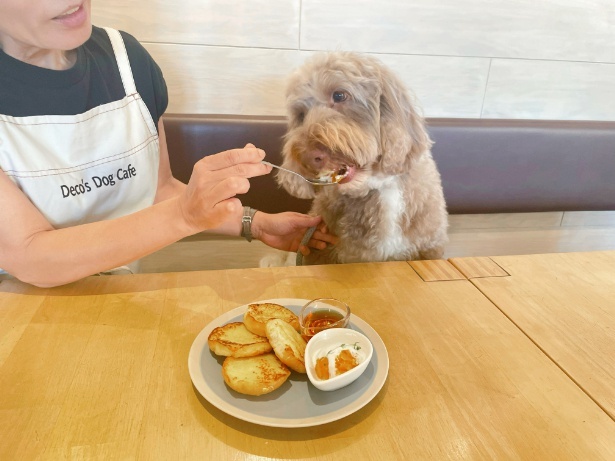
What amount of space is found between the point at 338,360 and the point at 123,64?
3.23 feet

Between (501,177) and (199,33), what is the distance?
4.28 feet

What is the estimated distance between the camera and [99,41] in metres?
1.21

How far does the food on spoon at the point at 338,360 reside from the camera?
0.69 m

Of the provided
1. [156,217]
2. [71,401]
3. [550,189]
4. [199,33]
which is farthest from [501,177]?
[71,401]

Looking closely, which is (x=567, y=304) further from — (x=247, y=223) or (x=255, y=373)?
(x=247, y=223)

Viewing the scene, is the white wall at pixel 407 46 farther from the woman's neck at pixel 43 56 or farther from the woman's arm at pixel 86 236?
the woman's arm at pixel 86 236

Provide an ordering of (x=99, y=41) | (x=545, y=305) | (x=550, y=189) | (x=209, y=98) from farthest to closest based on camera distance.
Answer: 1. (x=550, y=189)
2. (x=209, y=98)
3. (x=99, y=41)
4. (x=545, y=305)

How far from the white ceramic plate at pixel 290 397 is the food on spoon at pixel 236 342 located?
0.09ft

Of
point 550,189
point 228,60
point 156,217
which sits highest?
point 228,60

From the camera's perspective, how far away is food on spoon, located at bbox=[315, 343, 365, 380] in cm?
69

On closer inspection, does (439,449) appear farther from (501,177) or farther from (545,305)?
(501,177)

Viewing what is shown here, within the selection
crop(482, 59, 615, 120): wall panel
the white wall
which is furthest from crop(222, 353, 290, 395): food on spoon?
crop(482, 59, 615, 120): wall panel

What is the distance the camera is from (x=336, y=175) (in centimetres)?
122

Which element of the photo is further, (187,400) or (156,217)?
(156,217)
